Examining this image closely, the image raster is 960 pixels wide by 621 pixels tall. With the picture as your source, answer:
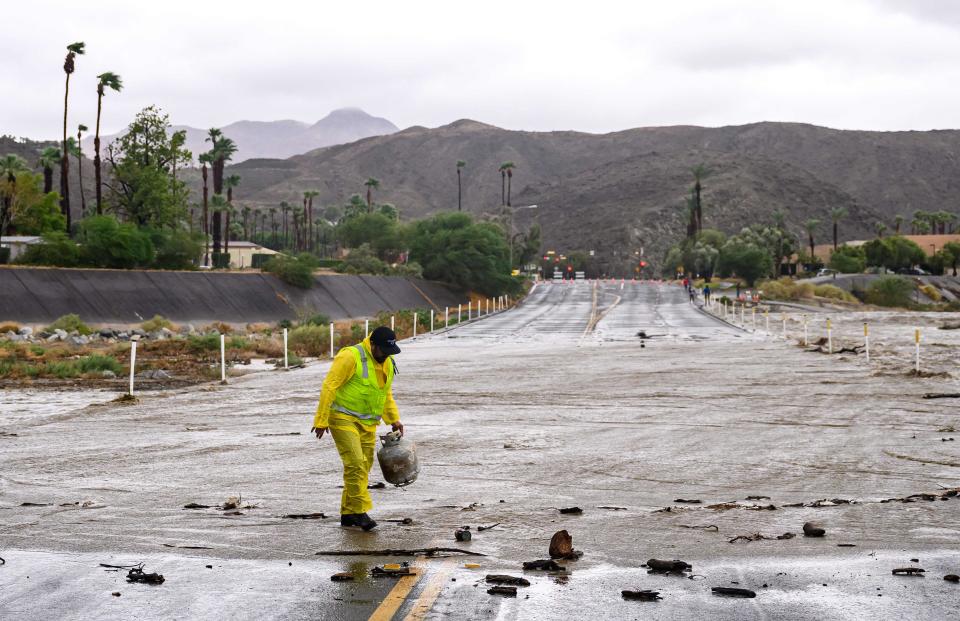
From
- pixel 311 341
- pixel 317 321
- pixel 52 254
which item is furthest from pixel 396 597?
pixel 52 254

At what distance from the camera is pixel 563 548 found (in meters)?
7.92

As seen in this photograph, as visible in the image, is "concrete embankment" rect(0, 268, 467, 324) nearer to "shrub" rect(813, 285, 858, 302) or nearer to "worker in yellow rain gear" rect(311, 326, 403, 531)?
"worker in yellow rain gear" rect(311, 326, 403, 531)

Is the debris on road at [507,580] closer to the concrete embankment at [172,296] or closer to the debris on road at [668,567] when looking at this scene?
the debris on road at [668,567]

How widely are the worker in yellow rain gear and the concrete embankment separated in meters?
43.9

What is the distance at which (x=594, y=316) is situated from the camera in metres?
74.6

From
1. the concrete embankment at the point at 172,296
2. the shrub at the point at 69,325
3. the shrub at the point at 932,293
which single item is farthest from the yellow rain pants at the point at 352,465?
the shrub at the point at 932,293

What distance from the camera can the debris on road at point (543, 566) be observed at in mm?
7543

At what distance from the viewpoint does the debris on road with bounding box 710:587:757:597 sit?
22.2ft

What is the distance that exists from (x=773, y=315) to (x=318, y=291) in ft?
102

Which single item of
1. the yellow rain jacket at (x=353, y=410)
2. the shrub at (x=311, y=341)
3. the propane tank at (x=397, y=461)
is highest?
the yellow rain jacket at (x=353, y=410)

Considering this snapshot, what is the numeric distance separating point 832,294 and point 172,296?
66944 mm

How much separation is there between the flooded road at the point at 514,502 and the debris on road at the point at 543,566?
0.12 m

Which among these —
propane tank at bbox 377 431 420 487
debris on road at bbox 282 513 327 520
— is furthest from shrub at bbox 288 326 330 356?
propane tank at bbox 377 431 420 487

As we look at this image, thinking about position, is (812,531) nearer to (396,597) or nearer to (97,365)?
(396,597)
